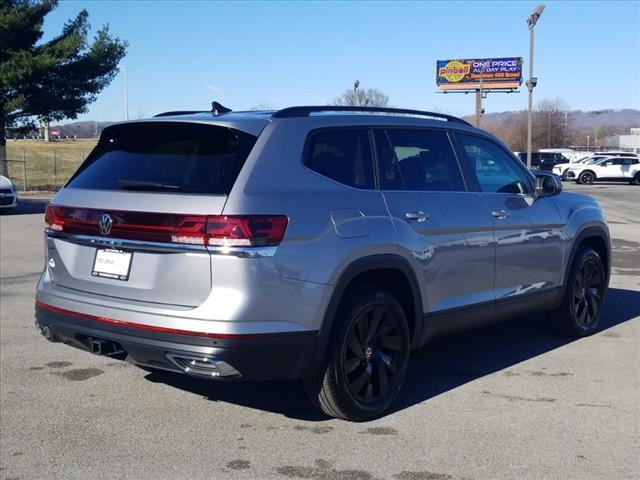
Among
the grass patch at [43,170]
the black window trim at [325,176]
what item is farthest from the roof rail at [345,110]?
the grass patch at [43,170]

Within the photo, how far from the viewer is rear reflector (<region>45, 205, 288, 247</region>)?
3.88 m

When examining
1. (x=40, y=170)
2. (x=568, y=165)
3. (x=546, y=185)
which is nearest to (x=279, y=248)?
(x=546, y=185)

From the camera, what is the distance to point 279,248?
13.1ft

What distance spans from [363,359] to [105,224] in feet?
5.77

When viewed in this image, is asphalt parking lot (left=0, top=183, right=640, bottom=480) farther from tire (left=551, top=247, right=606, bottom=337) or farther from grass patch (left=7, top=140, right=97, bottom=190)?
grass patch (left=7, top=140, right=97, bottom=190)

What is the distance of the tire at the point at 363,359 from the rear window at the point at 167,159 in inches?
42.8

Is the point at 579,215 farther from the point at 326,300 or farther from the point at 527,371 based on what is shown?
the point at 326,300

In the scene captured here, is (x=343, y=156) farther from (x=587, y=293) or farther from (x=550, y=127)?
(x=550, y=127)

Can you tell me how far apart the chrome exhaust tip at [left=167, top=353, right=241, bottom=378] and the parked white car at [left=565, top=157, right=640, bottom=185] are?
4296 centimetres

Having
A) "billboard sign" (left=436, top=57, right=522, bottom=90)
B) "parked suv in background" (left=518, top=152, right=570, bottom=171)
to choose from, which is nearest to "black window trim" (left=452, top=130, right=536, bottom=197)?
"parked suv in background" (left=518, top=152, right=570, bottom=171)

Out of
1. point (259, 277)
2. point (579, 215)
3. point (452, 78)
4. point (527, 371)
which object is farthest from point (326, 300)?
point (452, 78)

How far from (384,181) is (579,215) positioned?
2673 mm

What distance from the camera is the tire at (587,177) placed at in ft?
143

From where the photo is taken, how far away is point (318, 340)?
420 centimetres
